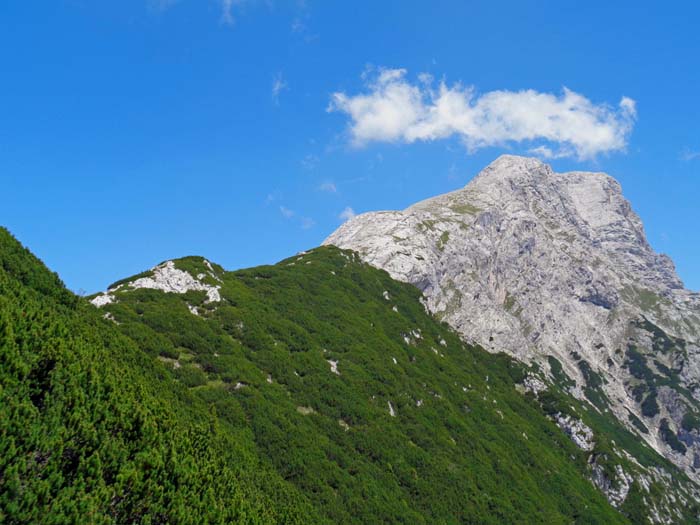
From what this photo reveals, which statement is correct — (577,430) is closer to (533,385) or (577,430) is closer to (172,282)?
(533,385)

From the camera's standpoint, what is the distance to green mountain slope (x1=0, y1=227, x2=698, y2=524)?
92.1ft

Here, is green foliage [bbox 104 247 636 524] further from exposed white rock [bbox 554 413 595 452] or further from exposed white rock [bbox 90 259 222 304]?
exposed white rock [bbox 554 413 595 452]

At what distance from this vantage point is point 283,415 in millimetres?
67000

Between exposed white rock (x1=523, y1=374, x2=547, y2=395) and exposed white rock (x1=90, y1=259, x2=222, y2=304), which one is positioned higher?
exposed white rock (x1=523, y1=374, x2=547, y2=395)

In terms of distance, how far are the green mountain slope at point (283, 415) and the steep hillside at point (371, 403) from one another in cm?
34

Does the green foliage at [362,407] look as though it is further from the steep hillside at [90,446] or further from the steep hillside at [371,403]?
the steep hillside at [90,446]

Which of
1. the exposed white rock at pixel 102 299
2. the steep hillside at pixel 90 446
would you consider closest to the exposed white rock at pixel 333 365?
the exposed white rock at pixel 102 299

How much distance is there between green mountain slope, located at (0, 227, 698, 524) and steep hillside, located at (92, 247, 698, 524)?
0.34 m

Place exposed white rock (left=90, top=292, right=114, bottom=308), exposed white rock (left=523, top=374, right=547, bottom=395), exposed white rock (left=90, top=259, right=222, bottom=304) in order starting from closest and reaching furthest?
exposed white rock (left=90, top=292, right=114, bottom=308), exposed white rock (left=90, top=259, right=222, bottom=304), exposed white rock (left=523, top=374, right=547, bottom=395)

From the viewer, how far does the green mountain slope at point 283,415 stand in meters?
28.1

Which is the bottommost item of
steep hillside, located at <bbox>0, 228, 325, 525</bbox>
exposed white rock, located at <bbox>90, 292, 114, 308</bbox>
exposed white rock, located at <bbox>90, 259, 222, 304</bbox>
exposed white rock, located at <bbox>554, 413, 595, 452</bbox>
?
steep hillside, located at <bbox>0, 228, 325, 525</bbox>

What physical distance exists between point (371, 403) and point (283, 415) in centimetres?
2056

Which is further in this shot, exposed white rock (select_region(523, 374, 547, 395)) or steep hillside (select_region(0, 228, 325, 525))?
exposed white rock (select_region(523, 374, 547, 395))

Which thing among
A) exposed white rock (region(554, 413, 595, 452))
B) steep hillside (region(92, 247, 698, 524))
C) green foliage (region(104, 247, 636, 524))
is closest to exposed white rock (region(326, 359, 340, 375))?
steep hillside (region(92, 247, 698, 524))
